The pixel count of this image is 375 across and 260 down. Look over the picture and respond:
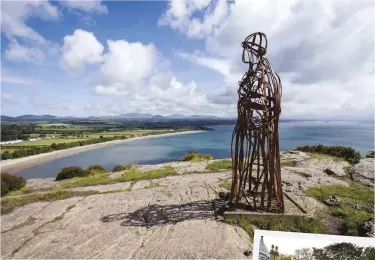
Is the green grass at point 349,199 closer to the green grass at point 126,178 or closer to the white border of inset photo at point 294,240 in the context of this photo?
the white border of inset photo at point 294,240

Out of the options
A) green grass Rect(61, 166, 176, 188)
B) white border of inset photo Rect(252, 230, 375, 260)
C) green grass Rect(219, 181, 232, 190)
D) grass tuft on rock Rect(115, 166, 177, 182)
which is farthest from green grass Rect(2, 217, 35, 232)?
white border of inset photo Rect(252, 230, 375, 260)

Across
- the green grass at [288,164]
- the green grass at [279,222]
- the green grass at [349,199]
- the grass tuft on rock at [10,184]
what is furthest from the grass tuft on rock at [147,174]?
the green grass at [279,222]

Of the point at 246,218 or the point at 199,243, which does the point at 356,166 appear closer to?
the point at 246,218

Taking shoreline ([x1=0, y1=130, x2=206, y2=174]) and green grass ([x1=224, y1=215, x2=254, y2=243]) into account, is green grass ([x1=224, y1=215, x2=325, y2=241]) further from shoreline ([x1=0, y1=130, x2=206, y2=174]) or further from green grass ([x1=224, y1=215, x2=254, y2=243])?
shoreline ([x1=0, y1=130, x2=206, y2=174])

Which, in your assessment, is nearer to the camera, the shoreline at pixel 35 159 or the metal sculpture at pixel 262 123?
the metal sculpture at pixel 262 123

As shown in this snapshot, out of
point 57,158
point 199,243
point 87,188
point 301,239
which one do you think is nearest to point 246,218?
point 199,243

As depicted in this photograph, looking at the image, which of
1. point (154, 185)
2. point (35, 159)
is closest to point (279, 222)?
point (154, 185)
